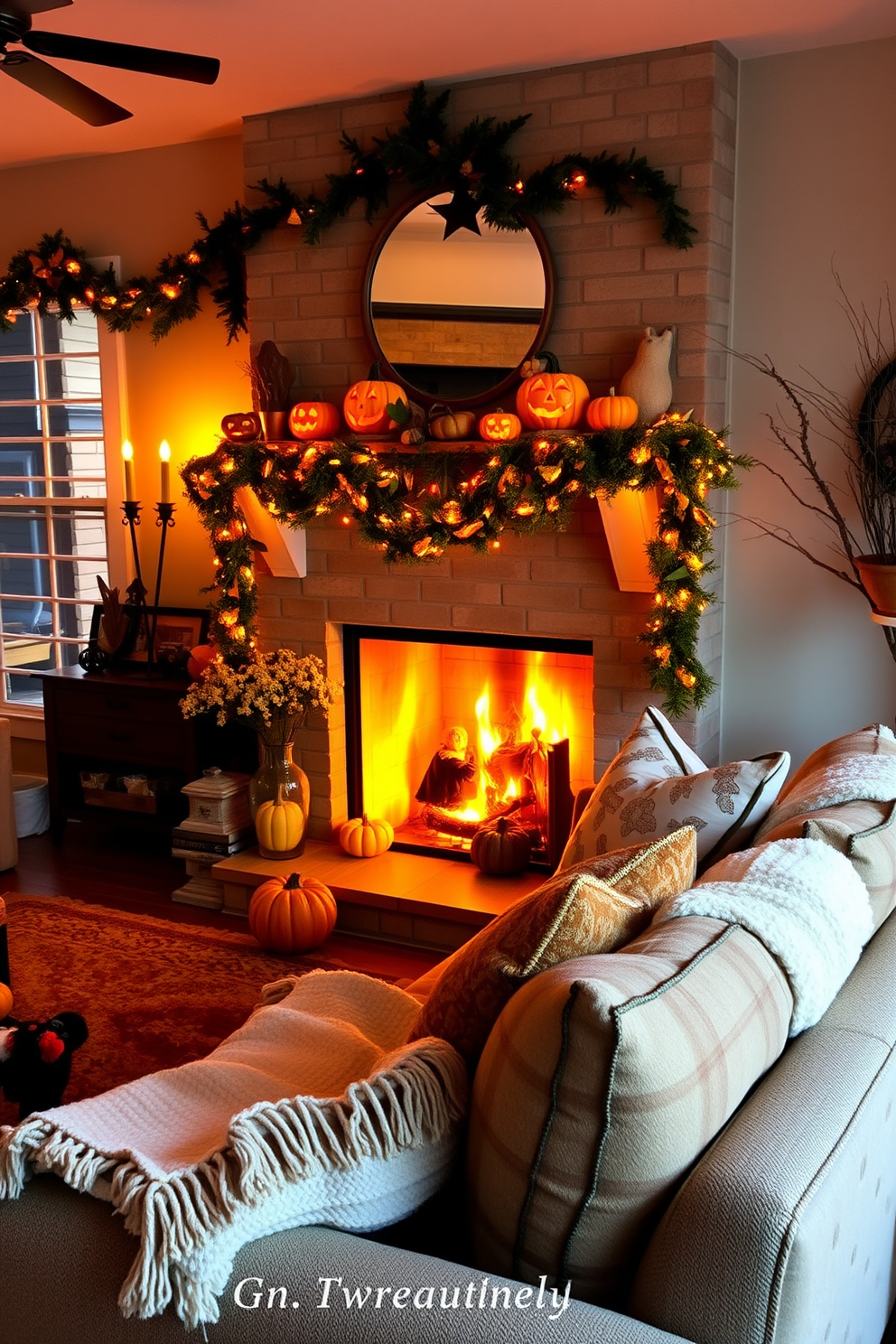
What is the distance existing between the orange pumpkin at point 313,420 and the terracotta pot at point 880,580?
1.69 m

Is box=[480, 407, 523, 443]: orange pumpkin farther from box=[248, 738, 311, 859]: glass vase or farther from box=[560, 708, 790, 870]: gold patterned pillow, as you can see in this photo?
box=[560, 708, 790, 870]: gold patterned pillow

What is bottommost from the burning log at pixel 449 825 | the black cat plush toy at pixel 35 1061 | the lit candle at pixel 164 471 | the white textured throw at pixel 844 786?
the burning log at pixel 449 825

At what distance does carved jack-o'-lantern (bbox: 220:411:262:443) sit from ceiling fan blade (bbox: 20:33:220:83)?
4.72 ft

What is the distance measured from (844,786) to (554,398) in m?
1.77

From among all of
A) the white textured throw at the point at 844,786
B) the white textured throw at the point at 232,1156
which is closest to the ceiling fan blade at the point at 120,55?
the white textured throw at the point at 844,786

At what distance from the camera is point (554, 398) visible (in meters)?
3.38

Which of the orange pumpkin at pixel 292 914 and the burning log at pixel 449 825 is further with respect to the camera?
the burning log at pixel 449 825

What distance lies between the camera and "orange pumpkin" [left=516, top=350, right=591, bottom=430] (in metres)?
3.37

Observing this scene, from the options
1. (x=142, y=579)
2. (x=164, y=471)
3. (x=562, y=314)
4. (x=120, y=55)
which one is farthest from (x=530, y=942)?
(x=142, y=579)

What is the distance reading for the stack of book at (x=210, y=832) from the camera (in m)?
4.08

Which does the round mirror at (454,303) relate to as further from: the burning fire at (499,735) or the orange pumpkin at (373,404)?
the burning fire at (499,735)

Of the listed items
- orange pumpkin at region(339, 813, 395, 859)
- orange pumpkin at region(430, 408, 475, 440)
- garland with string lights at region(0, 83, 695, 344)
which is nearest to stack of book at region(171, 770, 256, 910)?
orange pumpkin at region(339, 813, 395, 859)

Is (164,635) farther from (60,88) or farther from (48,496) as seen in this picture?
(60,88)

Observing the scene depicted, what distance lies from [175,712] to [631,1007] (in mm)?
3424
